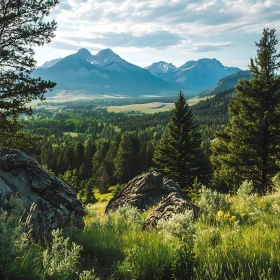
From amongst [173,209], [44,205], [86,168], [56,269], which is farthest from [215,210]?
[86,168]

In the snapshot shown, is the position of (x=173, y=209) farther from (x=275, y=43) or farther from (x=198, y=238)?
(x=275, y=43)

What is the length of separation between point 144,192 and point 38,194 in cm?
785

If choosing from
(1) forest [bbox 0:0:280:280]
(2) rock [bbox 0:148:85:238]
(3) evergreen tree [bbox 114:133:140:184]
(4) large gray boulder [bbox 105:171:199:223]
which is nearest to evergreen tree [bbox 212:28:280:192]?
(1) forest [bbox 0:0:280:280]

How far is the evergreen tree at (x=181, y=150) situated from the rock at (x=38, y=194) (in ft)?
91.0

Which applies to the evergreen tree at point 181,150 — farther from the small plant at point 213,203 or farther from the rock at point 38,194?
the rock at point 38,194

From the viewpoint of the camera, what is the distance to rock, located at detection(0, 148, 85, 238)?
6273mm

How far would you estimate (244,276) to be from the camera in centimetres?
336

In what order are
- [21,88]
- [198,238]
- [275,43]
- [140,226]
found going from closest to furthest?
[198,238] → [140,226] → [21,88] → [275,43]

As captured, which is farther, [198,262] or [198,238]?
[198,238]

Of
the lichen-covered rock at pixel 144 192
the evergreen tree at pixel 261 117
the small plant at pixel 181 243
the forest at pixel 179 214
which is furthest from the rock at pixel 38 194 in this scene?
the evergreen tree at pixel 261 117

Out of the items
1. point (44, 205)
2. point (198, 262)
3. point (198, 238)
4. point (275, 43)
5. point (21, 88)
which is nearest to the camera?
point (198, 262)

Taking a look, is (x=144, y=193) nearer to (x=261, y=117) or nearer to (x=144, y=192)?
(x=144, y=192)

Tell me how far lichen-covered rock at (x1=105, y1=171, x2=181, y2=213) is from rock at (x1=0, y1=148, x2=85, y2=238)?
5.81 metres

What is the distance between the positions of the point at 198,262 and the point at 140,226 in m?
2.71
